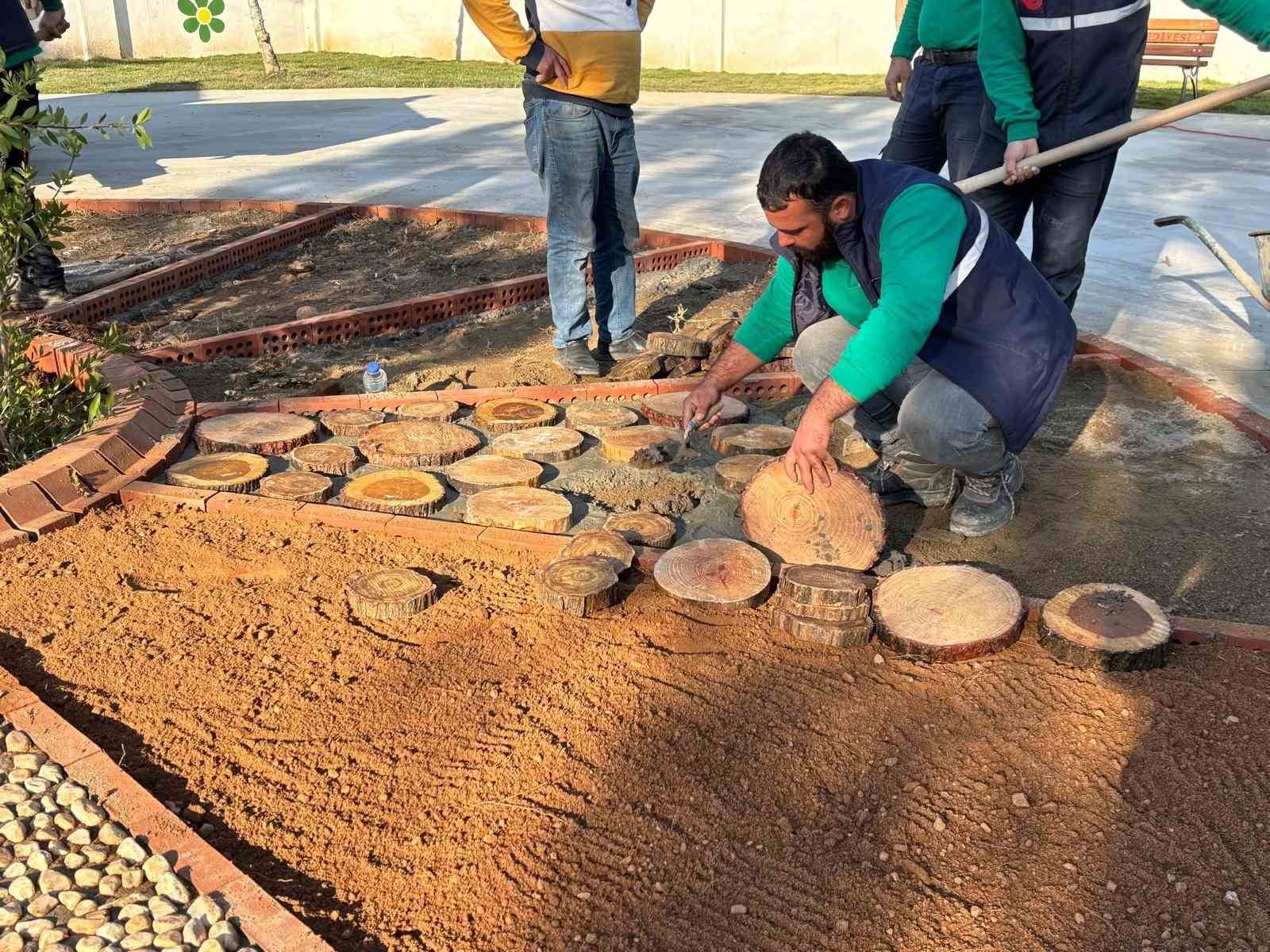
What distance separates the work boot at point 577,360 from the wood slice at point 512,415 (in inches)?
15.6

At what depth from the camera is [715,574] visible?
296cm

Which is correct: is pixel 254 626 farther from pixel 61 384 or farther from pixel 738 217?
pixel 738 217

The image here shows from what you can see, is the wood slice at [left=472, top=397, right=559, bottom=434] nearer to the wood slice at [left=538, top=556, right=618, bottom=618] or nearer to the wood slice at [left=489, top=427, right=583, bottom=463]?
the wood slice at [left=489, top=427, right=583, bottom=463]

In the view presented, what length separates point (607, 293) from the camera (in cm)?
498

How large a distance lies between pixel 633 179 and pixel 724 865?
333cm

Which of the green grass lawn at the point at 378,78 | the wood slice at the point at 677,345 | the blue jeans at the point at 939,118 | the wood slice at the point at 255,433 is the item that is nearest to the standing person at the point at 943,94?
the blue jeans at the point at 939,118

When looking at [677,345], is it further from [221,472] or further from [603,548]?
[221,472]

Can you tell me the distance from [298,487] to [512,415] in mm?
918

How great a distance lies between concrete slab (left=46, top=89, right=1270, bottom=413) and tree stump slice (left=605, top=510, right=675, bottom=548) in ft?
8.63

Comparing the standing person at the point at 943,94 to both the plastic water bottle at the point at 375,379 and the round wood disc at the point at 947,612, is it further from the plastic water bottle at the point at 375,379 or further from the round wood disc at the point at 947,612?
the plastic water bottle at the point at 375,379

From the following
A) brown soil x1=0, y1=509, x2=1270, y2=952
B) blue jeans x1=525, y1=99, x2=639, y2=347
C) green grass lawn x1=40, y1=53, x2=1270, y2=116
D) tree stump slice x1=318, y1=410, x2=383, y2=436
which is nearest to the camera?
brown soil x1=0, y1=509, x2=1270, y2=952

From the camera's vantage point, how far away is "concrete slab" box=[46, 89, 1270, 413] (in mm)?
5605

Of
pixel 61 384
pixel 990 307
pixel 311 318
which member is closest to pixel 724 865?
pixel 990 307

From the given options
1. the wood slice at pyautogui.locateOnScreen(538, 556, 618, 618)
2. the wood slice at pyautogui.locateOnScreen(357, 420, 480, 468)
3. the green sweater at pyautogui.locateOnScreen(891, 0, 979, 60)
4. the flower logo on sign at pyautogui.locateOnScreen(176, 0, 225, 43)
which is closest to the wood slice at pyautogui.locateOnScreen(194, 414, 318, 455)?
the wood slice at pyautogui.locateOnScreen(357, 420, 480, 468)
